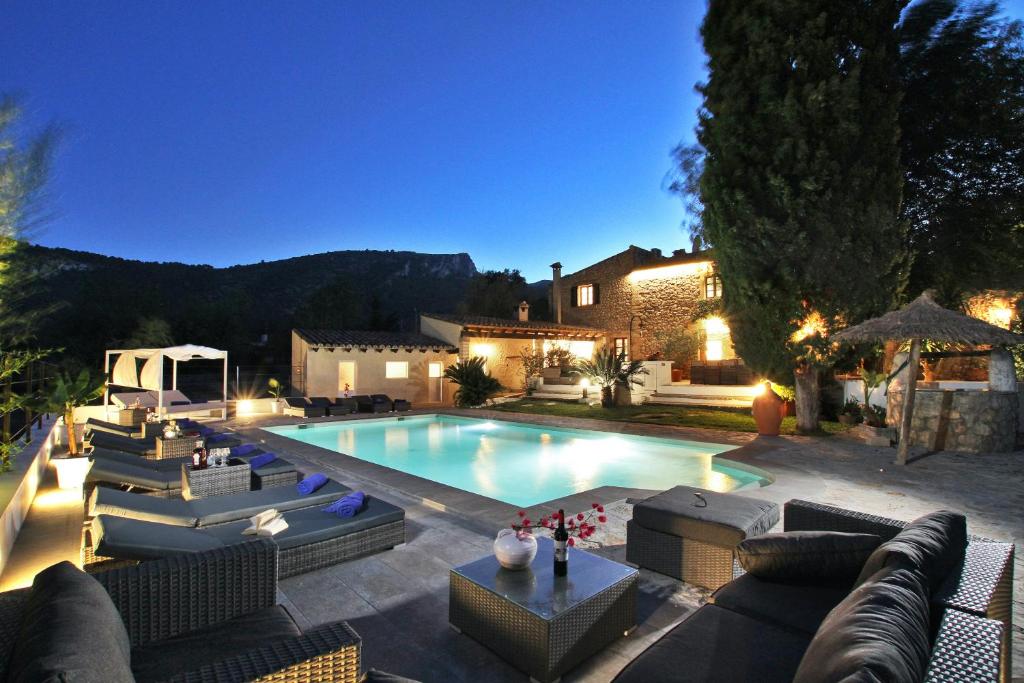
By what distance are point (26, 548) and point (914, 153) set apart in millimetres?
17746

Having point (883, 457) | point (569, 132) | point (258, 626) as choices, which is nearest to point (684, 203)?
point (883, 457)

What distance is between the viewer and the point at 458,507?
5.39m

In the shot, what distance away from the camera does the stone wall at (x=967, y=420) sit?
28.1 feet

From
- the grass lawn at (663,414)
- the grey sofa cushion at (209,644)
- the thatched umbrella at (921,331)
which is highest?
the thatched umbrella at (921,331)

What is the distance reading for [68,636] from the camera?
1.44m

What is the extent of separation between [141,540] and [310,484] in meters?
2.05

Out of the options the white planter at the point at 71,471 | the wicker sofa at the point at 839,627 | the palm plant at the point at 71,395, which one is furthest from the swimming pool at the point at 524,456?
the wicker sofa at the point at 839,627

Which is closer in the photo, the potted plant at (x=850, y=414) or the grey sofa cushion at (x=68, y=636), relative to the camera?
the grey sofa cushion at (x=68, y=636)

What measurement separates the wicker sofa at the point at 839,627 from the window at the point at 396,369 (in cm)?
1783

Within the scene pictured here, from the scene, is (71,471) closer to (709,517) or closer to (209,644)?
(209,644)

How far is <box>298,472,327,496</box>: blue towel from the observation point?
4904 millimetres

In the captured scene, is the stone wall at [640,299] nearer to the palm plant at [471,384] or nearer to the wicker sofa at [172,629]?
the palm plant at [471,384]

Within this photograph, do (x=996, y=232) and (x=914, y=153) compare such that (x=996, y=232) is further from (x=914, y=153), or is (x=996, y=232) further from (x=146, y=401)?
(x=146, y=401)

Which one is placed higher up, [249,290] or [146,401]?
[249,290]
